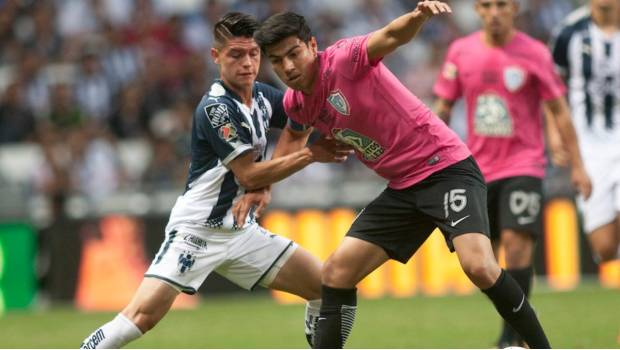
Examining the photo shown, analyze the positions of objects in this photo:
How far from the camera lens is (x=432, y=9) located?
6188mm

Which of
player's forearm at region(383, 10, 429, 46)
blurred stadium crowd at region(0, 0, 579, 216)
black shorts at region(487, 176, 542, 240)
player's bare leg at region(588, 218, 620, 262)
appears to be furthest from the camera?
blurred stadium crowd at region(0, 0, 579, 216)

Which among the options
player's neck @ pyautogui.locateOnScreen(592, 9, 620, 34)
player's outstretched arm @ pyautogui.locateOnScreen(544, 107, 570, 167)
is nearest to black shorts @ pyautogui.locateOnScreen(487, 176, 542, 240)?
player's outstretched arm @ pyautogui.locateOnScreen(544, 107, 570, 167)

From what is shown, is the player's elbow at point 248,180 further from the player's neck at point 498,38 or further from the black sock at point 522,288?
the player's neck at point 498,38

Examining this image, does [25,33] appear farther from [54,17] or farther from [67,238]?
[67,238]

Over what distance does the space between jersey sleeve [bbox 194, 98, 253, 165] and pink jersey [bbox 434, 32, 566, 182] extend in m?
2.41

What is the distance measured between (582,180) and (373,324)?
9.71ft

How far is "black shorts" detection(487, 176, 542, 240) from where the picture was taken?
8.73 meters

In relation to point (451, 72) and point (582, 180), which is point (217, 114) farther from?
point (582, 180)

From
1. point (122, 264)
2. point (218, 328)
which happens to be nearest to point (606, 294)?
point (218, 328)

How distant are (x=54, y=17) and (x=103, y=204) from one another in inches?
213

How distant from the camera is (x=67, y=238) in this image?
1459cm

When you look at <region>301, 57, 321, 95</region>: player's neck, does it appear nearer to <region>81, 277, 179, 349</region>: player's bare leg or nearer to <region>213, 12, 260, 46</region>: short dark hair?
<region>213, 12, 260, 46</region>: short dark hair

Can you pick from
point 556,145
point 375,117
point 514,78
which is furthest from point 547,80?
point 375,117

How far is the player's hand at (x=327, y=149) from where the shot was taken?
274 inches
